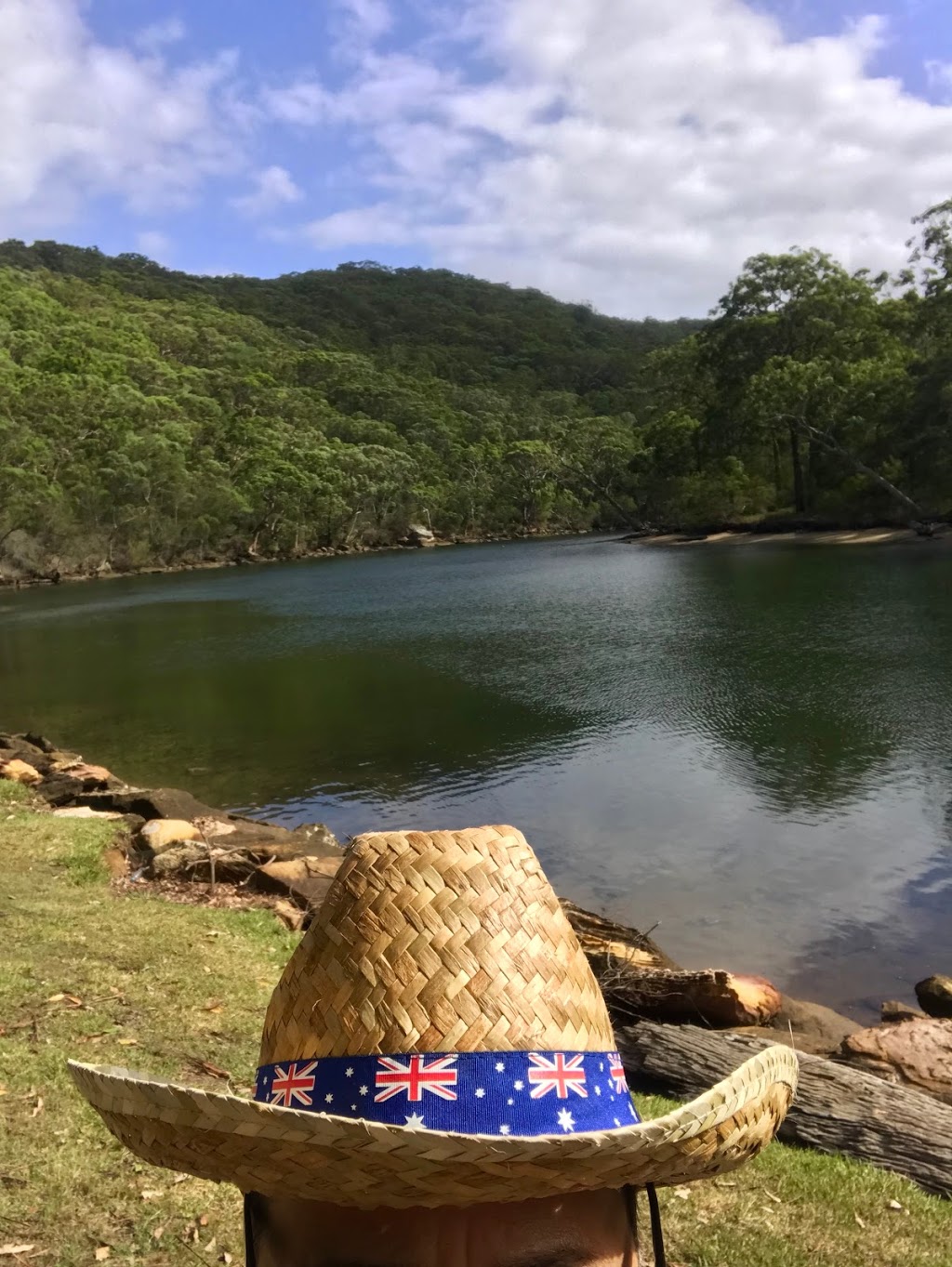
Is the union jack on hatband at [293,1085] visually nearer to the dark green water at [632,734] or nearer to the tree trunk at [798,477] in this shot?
the dark green water at [632,734]

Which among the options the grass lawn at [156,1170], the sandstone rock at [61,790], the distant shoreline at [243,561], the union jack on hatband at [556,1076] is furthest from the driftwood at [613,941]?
the distant shoreline at [243,561]

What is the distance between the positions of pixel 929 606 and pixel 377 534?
67.7 metres

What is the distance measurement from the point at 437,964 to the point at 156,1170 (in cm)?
292

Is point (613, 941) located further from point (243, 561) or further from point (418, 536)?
point (418, 536)

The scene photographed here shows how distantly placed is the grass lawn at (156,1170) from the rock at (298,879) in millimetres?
1685

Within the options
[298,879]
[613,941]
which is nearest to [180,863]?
[298,879]

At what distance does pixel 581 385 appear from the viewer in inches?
6117

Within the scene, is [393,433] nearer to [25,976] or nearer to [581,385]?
[581,385]

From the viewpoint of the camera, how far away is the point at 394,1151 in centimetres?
136

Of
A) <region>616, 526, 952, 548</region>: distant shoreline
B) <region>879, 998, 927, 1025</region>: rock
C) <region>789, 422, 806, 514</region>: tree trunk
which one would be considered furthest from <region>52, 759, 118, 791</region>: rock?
<region>789, 422, 806, 514</region>: tree trunk

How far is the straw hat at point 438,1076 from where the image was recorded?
1.39 m

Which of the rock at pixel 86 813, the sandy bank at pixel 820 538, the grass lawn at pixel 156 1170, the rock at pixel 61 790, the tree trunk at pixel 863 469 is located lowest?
the rock at pixel 61 790

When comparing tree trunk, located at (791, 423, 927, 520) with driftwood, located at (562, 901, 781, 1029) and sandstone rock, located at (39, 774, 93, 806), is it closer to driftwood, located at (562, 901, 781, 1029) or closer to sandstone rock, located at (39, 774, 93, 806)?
sandstone rock, located at (39, 774, 93, 806)

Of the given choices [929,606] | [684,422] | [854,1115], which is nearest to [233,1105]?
[854,1115]
